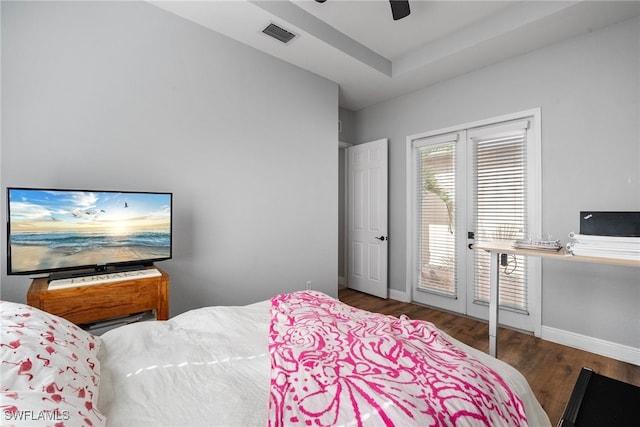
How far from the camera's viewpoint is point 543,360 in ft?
7.84

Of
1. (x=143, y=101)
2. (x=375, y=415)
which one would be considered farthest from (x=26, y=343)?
(x=143, y=101)

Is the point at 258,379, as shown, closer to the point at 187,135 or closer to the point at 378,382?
the point at 378,382

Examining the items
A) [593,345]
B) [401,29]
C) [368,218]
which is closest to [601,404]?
[593,345]

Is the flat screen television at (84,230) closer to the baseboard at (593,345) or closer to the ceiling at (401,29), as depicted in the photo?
the ceiling at (401,29)

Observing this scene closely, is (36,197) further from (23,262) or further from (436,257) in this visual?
(436,257)

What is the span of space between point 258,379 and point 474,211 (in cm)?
309

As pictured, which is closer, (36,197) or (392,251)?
(36,197)

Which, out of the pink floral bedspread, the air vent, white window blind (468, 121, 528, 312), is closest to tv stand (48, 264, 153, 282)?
the pink floral bedspread

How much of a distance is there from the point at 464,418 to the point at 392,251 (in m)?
3.37

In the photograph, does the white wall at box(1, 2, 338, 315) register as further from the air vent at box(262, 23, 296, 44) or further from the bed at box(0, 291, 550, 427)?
the bed at box(0, 291, 550, 427)

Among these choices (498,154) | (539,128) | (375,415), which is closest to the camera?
(375,415)

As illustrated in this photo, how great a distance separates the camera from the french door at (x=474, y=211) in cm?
293

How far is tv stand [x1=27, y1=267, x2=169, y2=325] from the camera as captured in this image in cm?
160

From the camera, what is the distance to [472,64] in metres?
3.13
